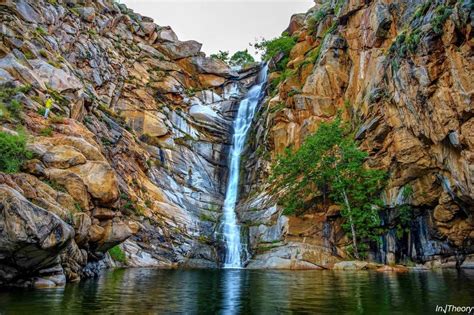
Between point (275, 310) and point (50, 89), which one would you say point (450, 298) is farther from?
point (50, 89)

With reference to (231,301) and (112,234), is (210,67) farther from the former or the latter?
(231,301)

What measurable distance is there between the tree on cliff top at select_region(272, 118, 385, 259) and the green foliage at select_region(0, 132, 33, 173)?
24712mm

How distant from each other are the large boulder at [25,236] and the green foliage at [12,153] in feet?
10.3

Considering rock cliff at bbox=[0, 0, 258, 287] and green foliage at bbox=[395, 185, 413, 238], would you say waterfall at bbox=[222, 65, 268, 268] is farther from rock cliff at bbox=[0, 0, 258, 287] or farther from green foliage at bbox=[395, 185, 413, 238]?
green foliage at bbox=[395, 185, 413, 238]

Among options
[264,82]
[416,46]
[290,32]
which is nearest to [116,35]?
[264,82]

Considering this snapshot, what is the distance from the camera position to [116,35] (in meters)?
59.6

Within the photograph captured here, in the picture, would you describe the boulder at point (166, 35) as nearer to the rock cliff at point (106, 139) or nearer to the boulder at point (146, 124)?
the rock cliff at point (106, 139)

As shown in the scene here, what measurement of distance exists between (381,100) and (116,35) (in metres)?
44.5

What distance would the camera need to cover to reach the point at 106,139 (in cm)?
3962

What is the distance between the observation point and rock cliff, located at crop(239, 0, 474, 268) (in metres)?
24.0

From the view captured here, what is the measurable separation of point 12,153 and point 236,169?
3759cm

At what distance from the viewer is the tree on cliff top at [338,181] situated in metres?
32.2
